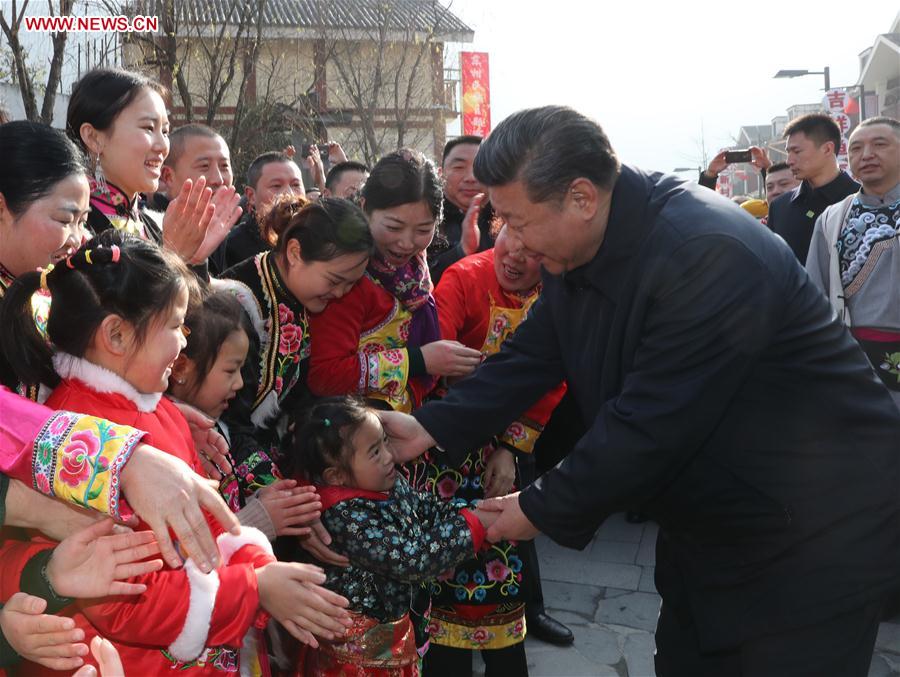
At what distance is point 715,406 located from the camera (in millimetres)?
1881

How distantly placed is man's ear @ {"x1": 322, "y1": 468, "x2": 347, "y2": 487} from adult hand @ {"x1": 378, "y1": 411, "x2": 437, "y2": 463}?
0.18 m

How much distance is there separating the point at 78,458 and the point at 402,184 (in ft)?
5.58

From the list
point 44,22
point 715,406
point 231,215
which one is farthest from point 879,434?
point 44,22

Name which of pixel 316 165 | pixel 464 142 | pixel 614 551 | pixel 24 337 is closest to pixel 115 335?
pixel 24 337

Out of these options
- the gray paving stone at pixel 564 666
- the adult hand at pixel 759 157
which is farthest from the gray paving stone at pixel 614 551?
the adult hand at pixel 759 157

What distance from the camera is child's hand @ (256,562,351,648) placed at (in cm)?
173

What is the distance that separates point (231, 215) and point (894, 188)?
3684 millimetres

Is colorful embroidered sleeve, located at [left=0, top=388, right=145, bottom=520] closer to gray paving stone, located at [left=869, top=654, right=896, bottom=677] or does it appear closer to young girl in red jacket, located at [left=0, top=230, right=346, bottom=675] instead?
young girl in red jacket, located at [left=0, top=230, right=346, bottom=675]

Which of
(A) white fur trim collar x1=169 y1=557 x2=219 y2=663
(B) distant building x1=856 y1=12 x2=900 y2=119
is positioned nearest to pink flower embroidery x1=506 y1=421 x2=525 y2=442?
(A) white fur trim collar x1=169 y1=557 x2=219 y2=663

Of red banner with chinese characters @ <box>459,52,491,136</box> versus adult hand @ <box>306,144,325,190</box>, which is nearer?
adult hand @ <box>306,144,325,190</box>

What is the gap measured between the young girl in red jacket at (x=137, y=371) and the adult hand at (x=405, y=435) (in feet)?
2.63

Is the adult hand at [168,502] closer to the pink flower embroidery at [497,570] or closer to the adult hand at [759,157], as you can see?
the pink flower embroidery at [497,570]

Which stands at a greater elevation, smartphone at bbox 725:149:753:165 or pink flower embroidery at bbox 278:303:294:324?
smartphone at bbox 725:149:753:165

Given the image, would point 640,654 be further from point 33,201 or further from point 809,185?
point 809,185
